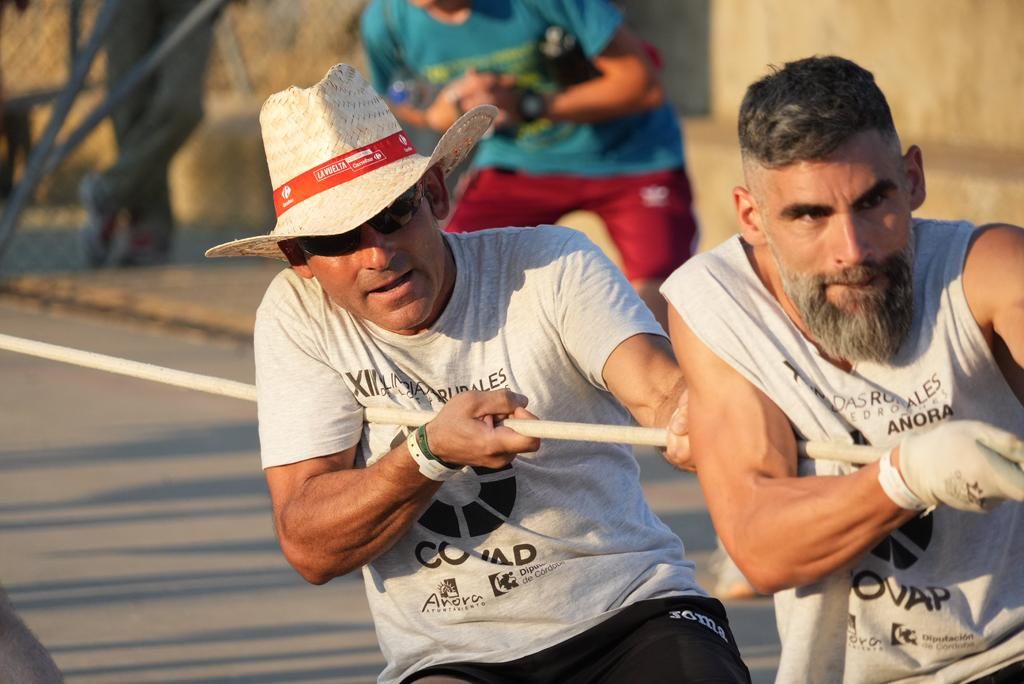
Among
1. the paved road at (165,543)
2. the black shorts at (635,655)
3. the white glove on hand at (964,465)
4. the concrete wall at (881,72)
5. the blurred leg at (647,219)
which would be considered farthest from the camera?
the concrete wall at (881,72)

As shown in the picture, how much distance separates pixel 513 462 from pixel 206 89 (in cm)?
923

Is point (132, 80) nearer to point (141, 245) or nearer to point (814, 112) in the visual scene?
point (141, 245)

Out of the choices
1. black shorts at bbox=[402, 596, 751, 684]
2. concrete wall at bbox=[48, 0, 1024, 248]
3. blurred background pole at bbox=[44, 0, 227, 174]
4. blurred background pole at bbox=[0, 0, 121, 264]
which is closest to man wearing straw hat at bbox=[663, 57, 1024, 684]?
black shorts at bbox=[402, 596, 751, 684]

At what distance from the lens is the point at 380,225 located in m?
3.08

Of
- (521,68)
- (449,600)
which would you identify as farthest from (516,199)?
(449,600)

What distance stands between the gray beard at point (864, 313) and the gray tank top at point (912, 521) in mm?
48

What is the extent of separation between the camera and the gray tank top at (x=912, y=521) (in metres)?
2.68

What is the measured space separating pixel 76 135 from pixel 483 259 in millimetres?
5560

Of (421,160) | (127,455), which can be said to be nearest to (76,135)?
(127,455)

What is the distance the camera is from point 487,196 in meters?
5.27

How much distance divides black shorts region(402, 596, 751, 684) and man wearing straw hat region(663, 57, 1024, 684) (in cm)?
20

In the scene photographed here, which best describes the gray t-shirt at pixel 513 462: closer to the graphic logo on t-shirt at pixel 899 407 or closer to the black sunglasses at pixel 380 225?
the black sunglasses at pixel 380 225

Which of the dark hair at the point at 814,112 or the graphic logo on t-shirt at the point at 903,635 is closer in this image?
the dark hair at the point at 814,112

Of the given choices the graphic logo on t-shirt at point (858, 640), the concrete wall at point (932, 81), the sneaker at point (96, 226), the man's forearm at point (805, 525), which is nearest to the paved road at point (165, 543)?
the graphic logo on t-shirt at point (858, 640)
